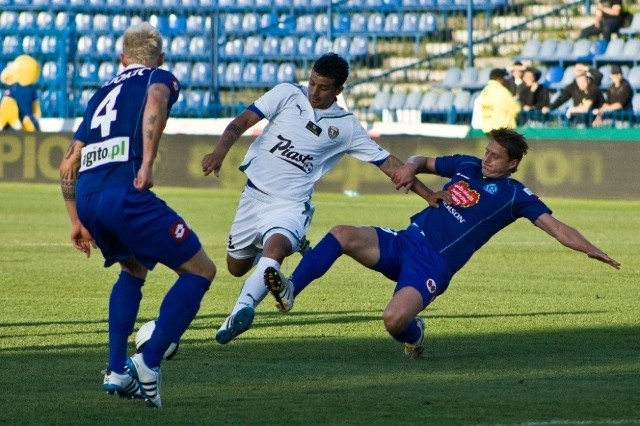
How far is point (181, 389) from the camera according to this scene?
713 centimetres

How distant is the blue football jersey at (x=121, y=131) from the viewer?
21.8ft

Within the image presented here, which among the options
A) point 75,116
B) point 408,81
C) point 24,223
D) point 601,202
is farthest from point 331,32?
point 24,223

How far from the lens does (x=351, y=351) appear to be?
28.1ft

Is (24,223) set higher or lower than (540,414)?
lower

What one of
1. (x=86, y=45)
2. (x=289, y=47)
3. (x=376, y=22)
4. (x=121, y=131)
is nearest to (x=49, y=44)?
(x=86, y=45)

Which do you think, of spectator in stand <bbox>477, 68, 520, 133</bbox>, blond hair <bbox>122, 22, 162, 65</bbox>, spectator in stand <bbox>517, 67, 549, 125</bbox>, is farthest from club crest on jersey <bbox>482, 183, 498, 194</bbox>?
spectator in stand <bbox>517, 67, 549, 125</bbox>

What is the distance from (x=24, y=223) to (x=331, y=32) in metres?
12.2

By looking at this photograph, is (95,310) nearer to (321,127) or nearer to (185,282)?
(321,127)

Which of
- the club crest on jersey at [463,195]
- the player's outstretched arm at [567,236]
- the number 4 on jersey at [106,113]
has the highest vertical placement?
the number 4 on jersey at [106,113]

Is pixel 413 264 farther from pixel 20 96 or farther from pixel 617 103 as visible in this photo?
pixel 20 96

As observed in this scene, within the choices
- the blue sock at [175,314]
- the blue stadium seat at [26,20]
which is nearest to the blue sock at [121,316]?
the blue sock at [175,314]

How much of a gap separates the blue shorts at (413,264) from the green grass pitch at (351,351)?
404mm

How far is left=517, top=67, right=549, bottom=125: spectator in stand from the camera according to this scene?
25.1 m

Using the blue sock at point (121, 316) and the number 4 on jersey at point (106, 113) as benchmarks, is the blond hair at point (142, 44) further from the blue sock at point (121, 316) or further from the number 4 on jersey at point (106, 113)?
the blue sock at point (121, 316)
